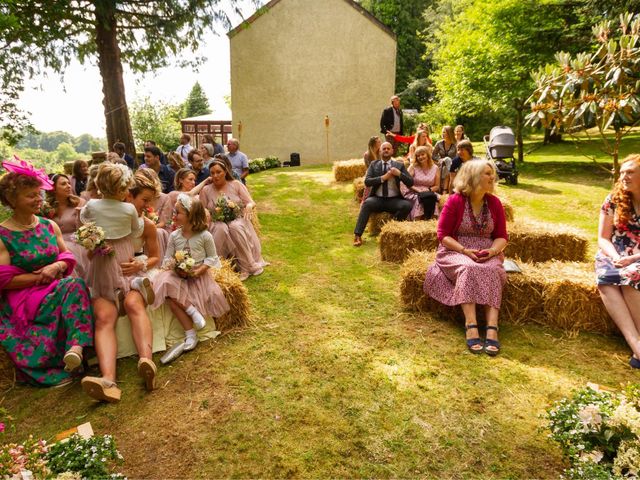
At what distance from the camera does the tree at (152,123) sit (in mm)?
43312

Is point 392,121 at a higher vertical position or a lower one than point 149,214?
higher

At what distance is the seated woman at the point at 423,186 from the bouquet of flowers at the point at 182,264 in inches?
178

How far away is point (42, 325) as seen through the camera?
3266 mm

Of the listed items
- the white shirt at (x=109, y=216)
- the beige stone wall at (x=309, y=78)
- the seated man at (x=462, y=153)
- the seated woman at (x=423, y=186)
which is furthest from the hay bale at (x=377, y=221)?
the beige stone wall at (x=309, y=78)

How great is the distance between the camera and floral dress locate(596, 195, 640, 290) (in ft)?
11.3

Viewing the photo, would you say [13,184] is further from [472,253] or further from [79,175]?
[472,253]

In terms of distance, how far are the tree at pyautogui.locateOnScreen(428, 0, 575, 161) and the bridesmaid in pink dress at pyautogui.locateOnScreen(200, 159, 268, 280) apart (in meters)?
10.3

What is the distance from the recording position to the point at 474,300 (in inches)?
149

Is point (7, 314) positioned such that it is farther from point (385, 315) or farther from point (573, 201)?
point (573, 201)

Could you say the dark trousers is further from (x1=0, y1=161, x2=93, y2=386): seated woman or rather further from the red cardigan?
(x1=0, y1=161, x2=93, y2=386): seated woman

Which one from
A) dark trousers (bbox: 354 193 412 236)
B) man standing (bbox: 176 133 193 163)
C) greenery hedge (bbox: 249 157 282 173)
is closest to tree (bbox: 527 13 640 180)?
dark trousers (bbox: 354 193 412 236)

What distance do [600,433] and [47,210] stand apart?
5.59 metres

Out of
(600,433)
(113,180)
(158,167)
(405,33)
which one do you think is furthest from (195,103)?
(600,433)

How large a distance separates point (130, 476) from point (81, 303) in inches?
62.5
